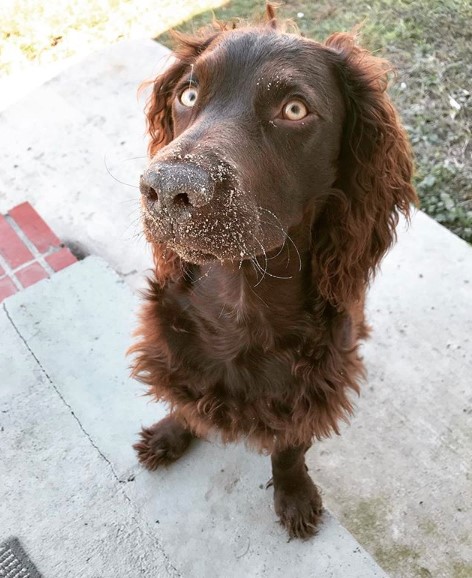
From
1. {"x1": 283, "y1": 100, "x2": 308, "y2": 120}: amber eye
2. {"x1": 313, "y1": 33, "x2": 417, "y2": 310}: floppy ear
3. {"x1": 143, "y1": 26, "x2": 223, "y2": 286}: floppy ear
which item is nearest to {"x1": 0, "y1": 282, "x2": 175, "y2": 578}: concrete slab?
{"x1": 143, "y1": 26, "x2": 223, "y2": 286}: floppy ear

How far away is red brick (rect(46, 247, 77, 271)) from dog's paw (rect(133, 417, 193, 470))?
1.11 meters

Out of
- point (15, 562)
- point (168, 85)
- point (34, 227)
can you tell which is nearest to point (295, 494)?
point (15, 562)

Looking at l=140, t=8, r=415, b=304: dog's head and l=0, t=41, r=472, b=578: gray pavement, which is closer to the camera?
l=140, t=8, r=415, b=304: dog's head

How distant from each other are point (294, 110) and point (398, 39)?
11.2 feet

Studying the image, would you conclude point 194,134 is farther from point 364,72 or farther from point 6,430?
point 6,430

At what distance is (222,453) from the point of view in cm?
268

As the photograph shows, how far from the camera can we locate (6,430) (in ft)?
8.93

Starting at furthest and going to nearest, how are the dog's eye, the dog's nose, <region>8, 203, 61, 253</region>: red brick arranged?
<region>8, 203, 61, 253</region>: red brick, the dog's eye, the dog's nose

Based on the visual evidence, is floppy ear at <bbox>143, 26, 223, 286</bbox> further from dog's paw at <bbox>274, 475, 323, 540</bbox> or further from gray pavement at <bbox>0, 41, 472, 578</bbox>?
dog's paw at <bbox>274, 475, 323, 540</bbox>

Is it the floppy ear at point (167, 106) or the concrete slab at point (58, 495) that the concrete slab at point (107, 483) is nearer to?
the concrete slab at point (58, 495)

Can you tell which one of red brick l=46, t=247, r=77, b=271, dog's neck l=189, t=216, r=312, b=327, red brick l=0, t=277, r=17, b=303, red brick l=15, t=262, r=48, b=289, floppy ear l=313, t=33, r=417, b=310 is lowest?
red brick l=0, t=277, r=17, b=303

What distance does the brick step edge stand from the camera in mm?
3328

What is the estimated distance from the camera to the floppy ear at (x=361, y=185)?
1910 mm

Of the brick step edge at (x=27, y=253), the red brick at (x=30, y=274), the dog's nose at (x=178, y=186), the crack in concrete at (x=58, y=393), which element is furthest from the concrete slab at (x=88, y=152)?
the dog's nose at (x=178, y=186)
